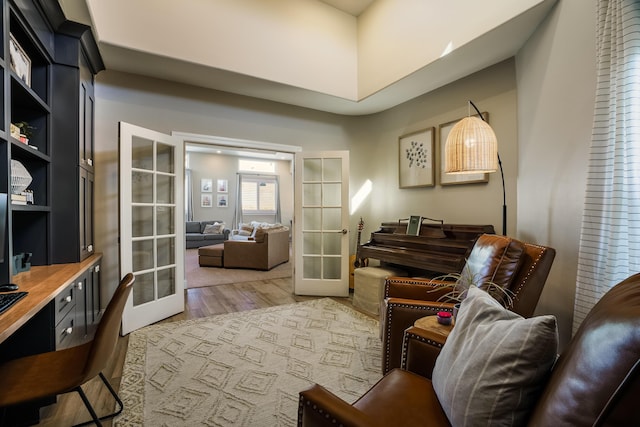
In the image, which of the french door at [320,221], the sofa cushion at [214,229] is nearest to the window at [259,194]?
the sofa cushion at [214,229]

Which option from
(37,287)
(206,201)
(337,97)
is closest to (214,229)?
(206,201)

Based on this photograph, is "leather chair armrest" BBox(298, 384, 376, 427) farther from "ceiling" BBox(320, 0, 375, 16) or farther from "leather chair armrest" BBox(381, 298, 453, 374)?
"ceiling" BBox(320, 0, 375, 16)

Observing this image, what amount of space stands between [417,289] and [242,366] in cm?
145

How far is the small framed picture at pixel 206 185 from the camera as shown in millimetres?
9340

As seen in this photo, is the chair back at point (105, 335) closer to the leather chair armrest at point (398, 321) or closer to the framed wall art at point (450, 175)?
the leather chair armrest at point (398, 321)

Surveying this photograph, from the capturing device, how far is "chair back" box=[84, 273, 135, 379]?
1.33 meters

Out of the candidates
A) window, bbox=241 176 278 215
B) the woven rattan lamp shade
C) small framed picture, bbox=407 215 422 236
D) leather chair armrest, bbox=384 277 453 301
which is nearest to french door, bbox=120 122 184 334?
leather chair armrest, bbox=384 277 453 301

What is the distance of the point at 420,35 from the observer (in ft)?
9.84

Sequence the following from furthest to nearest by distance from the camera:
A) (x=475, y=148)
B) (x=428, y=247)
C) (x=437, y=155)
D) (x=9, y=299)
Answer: (x=437, y=155)
(x=428, y=247)
(x=475, y=148)
(x=9, y=299)

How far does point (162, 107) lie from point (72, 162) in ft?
4.19

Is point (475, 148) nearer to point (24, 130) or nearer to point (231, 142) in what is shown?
point (231, 142)

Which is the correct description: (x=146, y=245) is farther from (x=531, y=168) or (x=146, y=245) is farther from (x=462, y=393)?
(x=531, y=168)

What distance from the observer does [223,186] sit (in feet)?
31.6

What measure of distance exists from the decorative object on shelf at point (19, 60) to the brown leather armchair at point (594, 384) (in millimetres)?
2533
